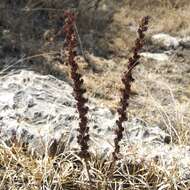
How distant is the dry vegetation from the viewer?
3.29 m

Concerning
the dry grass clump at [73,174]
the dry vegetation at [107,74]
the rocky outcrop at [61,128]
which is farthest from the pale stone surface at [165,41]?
the dry grass clump at [73,174]

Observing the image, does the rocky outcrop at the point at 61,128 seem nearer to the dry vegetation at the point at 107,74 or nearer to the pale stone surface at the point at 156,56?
the dry vegetation at the point at 107,74

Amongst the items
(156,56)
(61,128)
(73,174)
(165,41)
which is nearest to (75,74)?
(73,174)

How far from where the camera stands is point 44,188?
322 centimetres

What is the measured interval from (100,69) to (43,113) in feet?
11.6

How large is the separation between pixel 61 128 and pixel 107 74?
344 cm

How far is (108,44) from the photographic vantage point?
789 centimetres

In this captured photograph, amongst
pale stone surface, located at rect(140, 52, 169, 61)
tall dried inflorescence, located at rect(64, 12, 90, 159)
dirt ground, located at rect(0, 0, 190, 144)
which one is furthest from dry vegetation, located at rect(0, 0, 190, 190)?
tall dried inflorescence, located at rect(64, 12, 90, 159)

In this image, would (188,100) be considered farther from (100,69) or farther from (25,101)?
(25,101)

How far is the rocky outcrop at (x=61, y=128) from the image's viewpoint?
3459mm

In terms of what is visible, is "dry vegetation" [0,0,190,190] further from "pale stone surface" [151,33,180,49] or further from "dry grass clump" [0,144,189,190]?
"pale stone surface" [151,33,180,49]

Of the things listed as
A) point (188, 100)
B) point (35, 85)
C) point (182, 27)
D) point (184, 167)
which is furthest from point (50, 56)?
point (184, 167)

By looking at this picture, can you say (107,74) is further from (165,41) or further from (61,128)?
(61,128)

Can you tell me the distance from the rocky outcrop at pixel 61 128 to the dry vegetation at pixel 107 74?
8 centimetres
